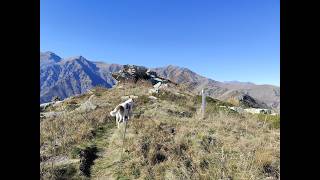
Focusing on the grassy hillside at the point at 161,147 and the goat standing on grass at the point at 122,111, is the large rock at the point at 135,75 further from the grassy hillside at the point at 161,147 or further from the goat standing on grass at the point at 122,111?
the goat standing on grass at the point at 122,111

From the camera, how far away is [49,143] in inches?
479

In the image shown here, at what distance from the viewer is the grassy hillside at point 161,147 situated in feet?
31.3

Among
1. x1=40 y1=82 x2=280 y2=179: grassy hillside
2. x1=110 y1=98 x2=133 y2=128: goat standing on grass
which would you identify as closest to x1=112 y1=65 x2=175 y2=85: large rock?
x1=40 y1=82 x2=280 y2=179: grassy hillside

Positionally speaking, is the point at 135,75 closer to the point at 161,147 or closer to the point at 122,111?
the point at 122,111

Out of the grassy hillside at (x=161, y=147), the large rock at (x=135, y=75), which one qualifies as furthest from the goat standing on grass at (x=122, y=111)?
the large rock at (x=135, y=75)


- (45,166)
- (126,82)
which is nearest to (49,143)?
(45,166)

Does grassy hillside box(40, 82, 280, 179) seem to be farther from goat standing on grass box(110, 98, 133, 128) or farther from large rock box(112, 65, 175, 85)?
large rock box(112, 65, 175, 85)

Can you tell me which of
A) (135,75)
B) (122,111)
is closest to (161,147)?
(122,111)

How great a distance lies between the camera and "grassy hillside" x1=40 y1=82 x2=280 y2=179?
9.53 meters
